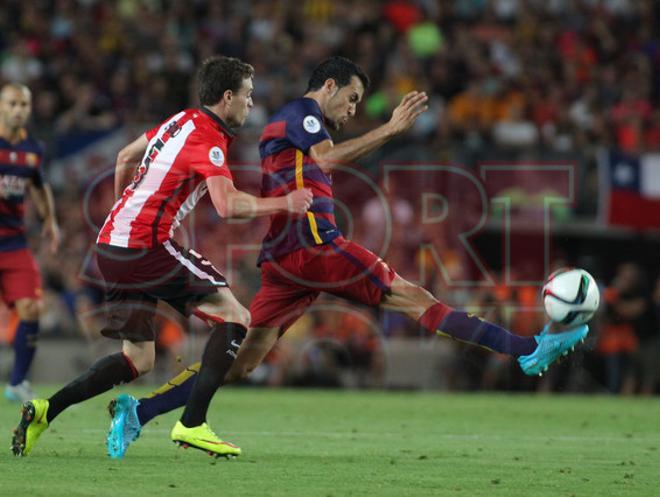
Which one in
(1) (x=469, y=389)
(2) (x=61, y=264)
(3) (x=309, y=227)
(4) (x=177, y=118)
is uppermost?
(4) (x=177, y=118)

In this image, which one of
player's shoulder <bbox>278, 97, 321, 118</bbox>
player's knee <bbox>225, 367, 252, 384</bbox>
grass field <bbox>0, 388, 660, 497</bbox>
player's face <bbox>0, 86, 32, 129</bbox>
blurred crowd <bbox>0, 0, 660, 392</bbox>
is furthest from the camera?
blurred crowd <bbox>0, 0, 660, 392</bbox>

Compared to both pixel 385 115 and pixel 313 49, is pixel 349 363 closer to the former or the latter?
pixel 385 115

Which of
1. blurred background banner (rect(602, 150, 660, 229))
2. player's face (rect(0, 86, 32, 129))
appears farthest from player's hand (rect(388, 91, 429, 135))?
blurred background banner (rect(602, 150, 660, 229))

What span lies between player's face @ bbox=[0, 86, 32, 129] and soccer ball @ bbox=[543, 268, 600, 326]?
5319 mm

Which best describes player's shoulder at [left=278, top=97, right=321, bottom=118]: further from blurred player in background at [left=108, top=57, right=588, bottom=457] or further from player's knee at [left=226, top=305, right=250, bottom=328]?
player's knee at [left=226, top=305, right=250, bottom=328]

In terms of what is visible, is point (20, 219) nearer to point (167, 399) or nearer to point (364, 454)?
point (167, 399)

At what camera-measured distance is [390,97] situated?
1819 centimetres

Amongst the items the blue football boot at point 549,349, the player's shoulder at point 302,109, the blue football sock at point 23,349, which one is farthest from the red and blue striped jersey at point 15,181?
the blue football boot at point 549,349

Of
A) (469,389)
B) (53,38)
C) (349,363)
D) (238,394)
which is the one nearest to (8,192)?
(238,394)

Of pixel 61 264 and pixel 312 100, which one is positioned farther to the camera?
pixel 61 264

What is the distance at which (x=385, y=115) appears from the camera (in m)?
18.0

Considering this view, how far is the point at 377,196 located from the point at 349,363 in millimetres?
2010

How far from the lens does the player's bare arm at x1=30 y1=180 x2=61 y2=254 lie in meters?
11.4

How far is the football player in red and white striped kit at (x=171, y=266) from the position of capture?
7.64 metres
